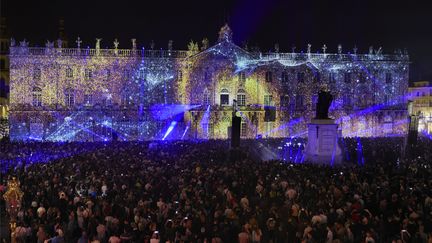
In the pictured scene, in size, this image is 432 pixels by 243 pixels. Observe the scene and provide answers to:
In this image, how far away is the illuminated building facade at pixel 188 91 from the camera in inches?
2309

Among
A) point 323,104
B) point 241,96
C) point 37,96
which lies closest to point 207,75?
point 241,96

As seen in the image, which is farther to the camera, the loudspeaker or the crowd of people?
the loudspeaker

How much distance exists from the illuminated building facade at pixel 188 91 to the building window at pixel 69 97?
0.38 ft

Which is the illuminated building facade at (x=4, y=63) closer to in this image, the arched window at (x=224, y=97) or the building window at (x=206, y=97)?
the building window at (x=206, y=97)

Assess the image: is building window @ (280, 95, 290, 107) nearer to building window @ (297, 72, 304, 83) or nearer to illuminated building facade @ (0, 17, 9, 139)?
building window @ (297, 72, 304, 83)

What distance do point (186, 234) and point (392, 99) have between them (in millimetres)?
58146

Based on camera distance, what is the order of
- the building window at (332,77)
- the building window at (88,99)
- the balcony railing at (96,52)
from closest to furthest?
1. the balcony railing at (96,52)
2. the building window at (88,99)
3. the building window at (332,77)

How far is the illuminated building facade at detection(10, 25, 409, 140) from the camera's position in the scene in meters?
58.7

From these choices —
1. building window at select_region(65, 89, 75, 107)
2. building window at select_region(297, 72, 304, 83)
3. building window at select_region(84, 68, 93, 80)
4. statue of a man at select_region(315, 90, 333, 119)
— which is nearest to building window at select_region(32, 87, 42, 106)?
building window at select_region(65, 89, 75, 107)

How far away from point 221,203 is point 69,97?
4644 cm

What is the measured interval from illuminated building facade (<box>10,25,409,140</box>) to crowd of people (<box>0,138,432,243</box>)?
33732 millimetres

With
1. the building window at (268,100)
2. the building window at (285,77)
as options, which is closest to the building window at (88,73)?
the building window at (268,100)

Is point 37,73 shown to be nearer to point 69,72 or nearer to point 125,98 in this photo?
point 69,72

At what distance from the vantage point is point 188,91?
61219 mm
